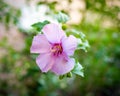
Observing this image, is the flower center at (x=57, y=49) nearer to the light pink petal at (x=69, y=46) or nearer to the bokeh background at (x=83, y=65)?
the light pink petal at (x=69, y=46)

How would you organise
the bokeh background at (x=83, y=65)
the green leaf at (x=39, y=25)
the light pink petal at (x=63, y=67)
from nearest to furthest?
the light pink petal at (x=63, y=67)
the green leaf at (x=39, y=25)
the bokeh background at (x=83, y=65)

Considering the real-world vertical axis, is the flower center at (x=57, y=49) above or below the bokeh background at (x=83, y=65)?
above

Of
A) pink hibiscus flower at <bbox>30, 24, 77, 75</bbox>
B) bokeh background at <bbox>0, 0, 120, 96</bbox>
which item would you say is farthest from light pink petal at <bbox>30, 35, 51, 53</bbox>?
bokeh background at <bbox>0, 0, 120, 96</bbox>

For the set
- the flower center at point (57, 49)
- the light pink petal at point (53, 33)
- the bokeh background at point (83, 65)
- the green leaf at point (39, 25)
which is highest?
the light pink petal at point (53, 33)

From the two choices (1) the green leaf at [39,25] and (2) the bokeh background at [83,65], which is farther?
(2) the bokeh background at [83,65]

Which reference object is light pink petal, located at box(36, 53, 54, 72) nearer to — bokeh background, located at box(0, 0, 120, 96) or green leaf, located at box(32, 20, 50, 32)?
green leaf, located at box(32, 20, 50, 32)

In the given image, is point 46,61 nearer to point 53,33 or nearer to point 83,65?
point 53,33

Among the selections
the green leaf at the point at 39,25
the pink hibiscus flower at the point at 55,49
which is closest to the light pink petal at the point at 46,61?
the pink hibiscus flower at the point at 55,49

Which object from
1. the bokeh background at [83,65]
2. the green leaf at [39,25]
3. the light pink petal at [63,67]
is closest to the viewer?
the light pink petal at [63,67]
